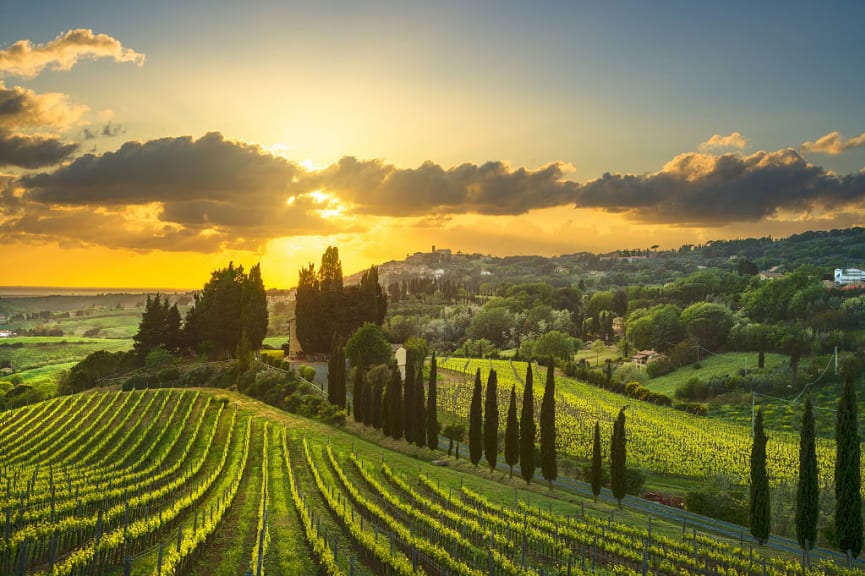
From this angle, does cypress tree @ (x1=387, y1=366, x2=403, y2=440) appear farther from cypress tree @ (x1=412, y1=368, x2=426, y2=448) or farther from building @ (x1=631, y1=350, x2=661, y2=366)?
building @ (x1=631, y1=350, x2=661, y2=366)

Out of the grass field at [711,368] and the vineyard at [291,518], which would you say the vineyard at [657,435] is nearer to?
the vineyard at [291,518]

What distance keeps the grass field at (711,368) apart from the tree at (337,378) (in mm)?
69100

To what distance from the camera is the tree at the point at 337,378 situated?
69188 millimetres

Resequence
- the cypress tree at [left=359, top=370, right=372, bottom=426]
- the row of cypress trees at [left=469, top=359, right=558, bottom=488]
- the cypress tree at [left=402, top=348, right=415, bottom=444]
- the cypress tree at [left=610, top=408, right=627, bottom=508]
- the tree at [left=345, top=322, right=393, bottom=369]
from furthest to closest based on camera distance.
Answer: the tree at [left=345, top=322, right=393, bottom=369] → the cypress tree at [left=359, top=370, right=372, bottom=426] → the cypress tree at [left=402, top=348, right=415, bottom=444] → the row of cypress trees at [left=469, top=359, right=558, bottom=488] → the cypress tree at [left=610, top=408, right=627, bottom=508]

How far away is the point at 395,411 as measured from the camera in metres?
59.5

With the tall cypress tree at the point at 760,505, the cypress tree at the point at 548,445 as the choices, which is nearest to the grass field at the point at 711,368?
the cypress tree at the point at 548,445

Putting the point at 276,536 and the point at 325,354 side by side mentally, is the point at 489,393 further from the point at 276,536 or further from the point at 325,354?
the point at 325,354

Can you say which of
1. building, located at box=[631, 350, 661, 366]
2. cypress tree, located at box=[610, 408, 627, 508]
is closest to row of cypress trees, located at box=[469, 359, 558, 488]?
cypress tree, located at box=[610, 408, 627, 508]

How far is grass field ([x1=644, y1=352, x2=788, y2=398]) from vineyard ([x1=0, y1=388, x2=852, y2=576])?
266 feet

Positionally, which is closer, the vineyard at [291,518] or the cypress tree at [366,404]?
the vineyard at [291,518]

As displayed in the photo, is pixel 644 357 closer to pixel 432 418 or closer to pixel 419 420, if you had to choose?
pixel 419 420

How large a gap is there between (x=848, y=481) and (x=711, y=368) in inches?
3870

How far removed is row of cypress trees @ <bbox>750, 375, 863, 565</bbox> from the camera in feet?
112

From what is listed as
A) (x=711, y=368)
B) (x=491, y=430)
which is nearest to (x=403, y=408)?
(x=491, y=430)
